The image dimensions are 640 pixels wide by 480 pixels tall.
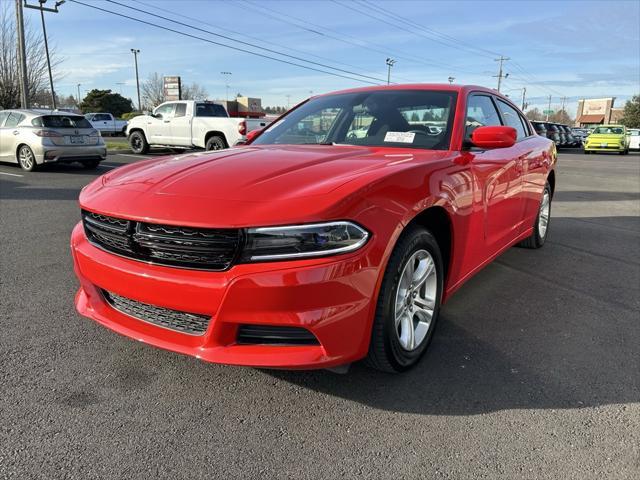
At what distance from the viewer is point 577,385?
2.60m

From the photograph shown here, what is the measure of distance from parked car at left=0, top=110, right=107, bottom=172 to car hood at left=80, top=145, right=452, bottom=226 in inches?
393

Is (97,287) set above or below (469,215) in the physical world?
below

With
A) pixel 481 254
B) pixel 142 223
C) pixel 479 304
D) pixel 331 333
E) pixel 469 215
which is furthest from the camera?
pixel 479 304

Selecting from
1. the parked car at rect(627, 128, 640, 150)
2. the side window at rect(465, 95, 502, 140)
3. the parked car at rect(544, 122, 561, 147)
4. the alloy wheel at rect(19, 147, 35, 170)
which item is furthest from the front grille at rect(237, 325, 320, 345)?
the parked car at rect(627, 128, 640, 150)

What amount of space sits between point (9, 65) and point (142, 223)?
91.7 feet

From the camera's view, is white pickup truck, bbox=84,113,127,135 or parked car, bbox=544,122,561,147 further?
white pickup truck, bbox=84,113,127,135

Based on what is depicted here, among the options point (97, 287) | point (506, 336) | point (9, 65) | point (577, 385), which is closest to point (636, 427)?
point (577, 385)

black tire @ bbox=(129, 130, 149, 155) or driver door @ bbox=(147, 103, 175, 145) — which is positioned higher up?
driver door @ bbox=(147, 103, 175, 145)

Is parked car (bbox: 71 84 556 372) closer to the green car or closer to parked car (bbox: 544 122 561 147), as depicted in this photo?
parked car (bbox: 544 122 561 147)

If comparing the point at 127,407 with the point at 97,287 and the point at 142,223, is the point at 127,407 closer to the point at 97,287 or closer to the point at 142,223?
the point at 97,287

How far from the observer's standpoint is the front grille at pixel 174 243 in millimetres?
Answer: 2080

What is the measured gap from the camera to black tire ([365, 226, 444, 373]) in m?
2.28

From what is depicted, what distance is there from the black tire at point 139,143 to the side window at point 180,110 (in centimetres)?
196

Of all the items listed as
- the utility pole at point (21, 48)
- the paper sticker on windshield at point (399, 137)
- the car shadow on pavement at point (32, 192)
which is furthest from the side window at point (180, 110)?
the paper sticker on windshield at point (399, 137)
